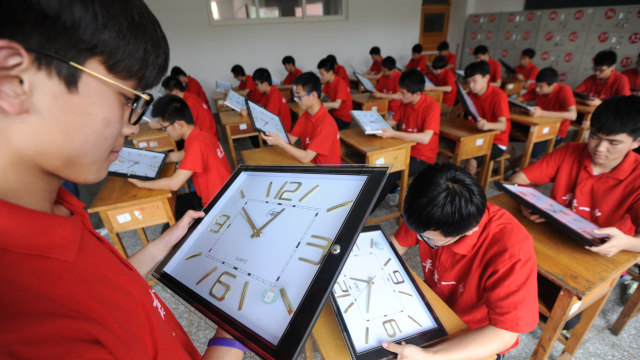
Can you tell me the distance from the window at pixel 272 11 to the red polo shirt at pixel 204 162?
16.7 feet

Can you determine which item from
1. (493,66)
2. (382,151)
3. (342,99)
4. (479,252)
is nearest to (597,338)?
(479,252)

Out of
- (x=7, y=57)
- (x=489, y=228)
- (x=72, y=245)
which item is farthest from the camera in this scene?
(x=489, y=228)

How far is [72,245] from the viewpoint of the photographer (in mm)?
385

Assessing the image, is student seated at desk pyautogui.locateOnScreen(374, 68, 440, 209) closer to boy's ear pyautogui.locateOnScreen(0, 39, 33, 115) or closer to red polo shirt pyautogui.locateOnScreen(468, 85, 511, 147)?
red polo shirt pyautogui.locateOnScreen(468, 85, 511, 147)

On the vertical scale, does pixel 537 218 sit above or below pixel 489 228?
below

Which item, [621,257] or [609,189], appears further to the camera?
[609,189]

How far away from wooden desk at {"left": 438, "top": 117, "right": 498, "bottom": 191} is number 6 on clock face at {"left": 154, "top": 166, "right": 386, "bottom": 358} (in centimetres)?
221

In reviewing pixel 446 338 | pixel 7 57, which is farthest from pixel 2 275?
pixel 446 338

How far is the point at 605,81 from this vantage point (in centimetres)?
330

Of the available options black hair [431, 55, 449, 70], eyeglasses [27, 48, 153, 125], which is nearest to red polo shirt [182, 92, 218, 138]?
eyeglasses [27, 48, 153, 125]

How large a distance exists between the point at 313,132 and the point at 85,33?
199cm

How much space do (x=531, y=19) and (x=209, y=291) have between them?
8.62 metres

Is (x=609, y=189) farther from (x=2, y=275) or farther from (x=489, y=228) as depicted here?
(x=2, y=275)

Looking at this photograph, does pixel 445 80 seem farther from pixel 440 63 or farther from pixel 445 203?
pixel 445 203
